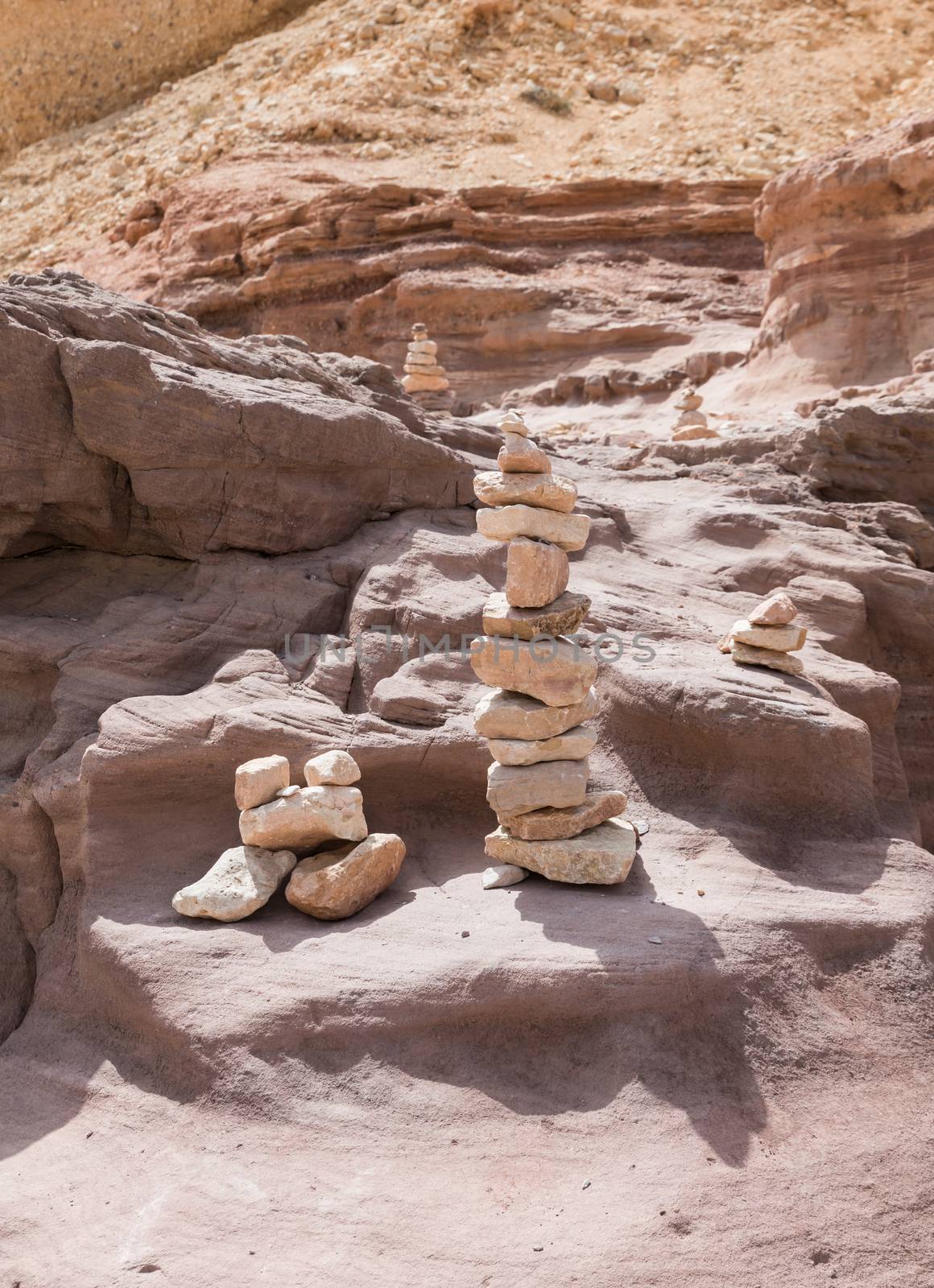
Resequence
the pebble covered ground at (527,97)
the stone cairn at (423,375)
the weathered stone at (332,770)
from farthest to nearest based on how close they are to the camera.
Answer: the pebble covered ground at (527,97)
the stone cairn at (423,375)
the weathered stone at (332,770)

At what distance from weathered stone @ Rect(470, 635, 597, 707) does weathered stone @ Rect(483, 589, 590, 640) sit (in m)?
0.06

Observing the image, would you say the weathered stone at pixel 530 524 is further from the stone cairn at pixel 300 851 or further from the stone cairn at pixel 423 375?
the stone cairn at pixel 423 375

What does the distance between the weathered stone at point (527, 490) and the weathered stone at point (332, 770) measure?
5.53 ft

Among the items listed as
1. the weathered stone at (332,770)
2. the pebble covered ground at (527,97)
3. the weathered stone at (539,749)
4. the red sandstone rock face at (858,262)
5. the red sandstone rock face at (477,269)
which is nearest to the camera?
the weathered stone at (332,770)

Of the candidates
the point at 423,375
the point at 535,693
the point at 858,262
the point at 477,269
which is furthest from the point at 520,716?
the point at 477,269

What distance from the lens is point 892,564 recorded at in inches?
343

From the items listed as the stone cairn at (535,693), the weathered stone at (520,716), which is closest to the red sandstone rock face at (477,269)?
the stone cairn at (535,693)

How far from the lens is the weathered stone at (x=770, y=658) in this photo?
22.6ft

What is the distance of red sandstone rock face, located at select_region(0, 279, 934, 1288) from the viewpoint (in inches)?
156

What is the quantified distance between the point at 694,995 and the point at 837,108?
27.1 m

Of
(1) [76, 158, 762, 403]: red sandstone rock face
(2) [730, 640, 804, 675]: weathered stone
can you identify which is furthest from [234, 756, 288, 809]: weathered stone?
(1) [76, 158, 762, 403]: red sandstone rock face

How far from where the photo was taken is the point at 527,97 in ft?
86.4

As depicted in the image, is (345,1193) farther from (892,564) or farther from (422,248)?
(422,248)

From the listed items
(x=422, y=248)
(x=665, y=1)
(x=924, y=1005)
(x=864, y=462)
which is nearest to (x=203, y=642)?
(x=924, y=1005)
